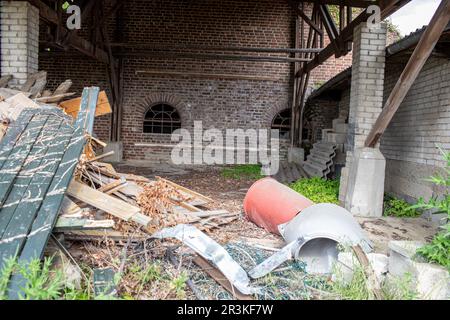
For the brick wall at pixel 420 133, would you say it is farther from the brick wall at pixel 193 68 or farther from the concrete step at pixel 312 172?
the brick wall at pixel 193 68

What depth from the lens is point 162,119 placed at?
1341 centimetres

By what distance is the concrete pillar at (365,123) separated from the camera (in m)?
6.41

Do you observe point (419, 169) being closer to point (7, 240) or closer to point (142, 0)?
point (7, 240)

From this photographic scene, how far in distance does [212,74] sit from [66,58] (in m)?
4.94

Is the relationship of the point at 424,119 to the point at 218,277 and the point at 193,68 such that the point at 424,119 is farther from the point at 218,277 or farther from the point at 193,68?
the point at 193,68

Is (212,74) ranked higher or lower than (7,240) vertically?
higher

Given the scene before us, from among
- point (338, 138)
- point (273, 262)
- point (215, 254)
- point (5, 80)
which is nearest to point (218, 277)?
point (215, 254)

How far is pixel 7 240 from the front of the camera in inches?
114

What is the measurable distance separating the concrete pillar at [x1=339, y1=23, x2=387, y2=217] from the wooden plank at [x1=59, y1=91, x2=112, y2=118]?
410 centimetres

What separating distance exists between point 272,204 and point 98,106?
278cm

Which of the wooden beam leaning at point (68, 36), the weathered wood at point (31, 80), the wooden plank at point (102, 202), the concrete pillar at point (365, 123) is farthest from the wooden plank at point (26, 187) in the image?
the concrete pillar at point (365, 123)

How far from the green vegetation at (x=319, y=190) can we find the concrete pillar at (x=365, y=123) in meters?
0.56
